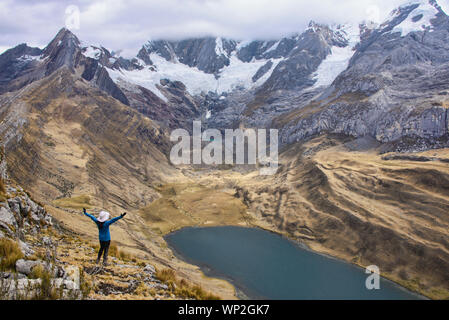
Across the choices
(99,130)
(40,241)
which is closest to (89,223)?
(40,241)

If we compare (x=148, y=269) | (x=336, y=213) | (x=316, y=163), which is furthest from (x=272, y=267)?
(x=316, y=163)

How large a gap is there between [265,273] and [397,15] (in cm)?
21426

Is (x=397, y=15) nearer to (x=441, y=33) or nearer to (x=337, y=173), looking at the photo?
(x=441, y=33)

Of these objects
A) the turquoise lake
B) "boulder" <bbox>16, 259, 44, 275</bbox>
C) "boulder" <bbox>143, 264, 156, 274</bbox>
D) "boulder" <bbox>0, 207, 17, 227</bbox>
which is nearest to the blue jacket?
"boulder" <bbox>16, 259, 44, 275</bbox>

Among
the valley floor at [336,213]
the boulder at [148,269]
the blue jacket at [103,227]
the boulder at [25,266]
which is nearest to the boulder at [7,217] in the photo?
the blue jacket at [103,227]

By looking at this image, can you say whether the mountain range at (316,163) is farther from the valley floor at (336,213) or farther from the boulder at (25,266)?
the boulder at (25,266)

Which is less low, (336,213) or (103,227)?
(103,227)

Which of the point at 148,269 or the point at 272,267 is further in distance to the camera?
the point at 272,267

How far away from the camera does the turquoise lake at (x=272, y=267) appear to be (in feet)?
129

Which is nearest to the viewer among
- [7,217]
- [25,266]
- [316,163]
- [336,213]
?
[25,266]

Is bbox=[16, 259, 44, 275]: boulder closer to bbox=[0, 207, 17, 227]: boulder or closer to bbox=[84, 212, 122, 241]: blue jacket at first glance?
bbox=[84, 212, 122, 241]: blue jacket

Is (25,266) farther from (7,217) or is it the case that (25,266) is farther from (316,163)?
(316,163)

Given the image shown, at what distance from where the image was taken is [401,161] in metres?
69.1

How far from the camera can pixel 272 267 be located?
155ft
